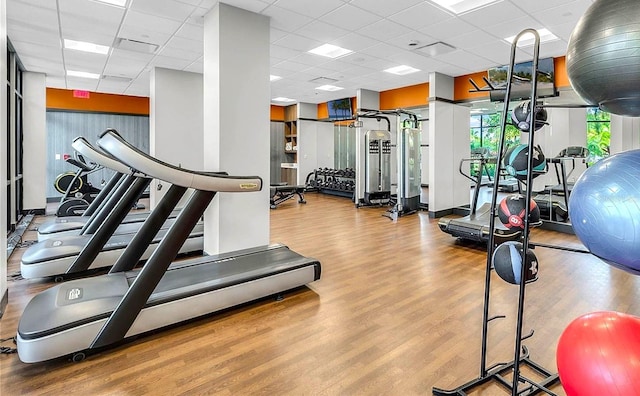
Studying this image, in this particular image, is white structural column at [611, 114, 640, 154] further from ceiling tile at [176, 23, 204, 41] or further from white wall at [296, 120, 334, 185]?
ceiling tile at [176, 23, 204, 41]

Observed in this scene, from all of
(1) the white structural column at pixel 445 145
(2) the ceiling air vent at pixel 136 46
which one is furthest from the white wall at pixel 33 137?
(1) the white structural column at pixel 445 145

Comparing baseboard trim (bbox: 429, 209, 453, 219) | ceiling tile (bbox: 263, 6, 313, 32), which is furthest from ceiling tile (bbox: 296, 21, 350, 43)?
→ baseboard trim (bbox: 429, 209, 453, 219)

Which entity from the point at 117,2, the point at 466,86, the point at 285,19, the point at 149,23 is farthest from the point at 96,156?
the point at 466,86

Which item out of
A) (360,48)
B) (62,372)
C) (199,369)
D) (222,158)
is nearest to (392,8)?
(360,48)

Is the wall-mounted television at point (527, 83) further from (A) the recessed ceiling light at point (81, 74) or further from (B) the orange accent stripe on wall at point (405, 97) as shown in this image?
→ (A) the recessed ceiling light at point (81, 74)

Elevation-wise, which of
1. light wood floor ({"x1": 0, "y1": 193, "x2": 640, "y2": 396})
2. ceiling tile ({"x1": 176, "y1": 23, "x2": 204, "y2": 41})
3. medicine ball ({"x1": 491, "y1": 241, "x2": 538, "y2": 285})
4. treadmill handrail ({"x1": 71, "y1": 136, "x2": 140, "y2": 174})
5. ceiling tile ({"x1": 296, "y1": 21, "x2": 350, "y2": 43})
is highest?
ceiling tile ({"x1": 296, "y1": 21, "x2": 350, "y2": 43})

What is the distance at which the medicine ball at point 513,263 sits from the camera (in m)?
1.71

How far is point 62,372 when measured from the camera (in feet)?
7.40

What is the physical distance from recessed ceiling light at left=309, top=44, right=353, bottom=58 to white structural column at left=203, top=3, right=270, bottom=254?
1683mm

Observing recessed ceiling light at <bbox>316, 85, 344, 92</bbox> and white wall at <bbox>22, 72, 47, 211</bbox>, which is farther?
recessed ceiling light at <bbox>316, 85, 344, 92</bbox>

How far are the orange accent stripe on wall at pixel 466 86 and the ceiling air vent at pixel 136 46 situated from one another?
6.32 meters

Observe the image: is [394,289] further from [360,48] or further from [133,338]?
[360,48]

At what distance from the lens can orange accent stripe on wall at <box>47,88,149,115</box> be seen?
9.70 m

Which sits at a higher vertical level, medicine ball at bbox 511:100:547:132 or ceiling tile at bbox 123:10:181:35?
ceiling tile at bbox 123:10:181:35
